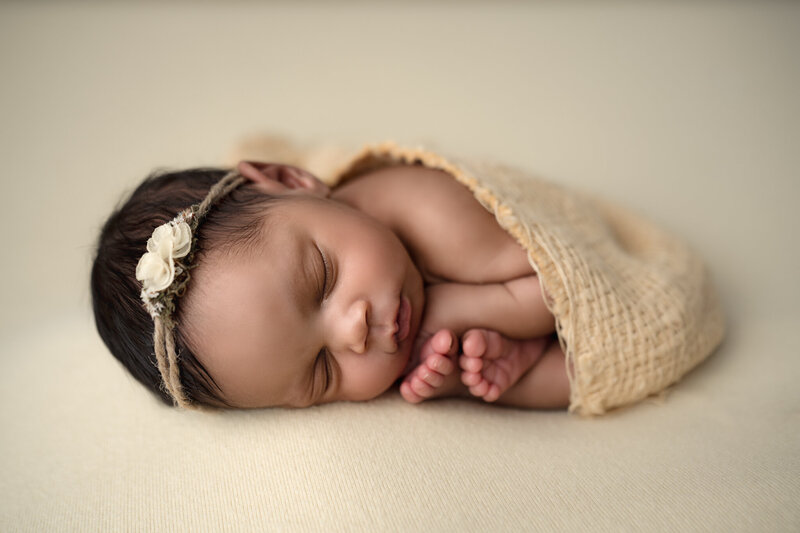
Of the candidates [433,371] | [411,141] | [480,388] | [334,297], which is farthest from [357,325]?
[411,141]

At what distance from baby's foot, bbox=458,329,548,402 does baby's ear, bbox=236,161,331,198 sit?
19.1 inches

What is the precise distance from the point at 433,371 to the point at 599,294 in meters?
0.38

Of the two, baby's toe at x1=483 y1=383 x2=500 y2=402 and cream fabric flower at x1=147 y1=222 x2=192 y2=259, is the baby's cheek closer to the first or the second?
baby's toe at x1=483 y1=383 x2=500 y2=402

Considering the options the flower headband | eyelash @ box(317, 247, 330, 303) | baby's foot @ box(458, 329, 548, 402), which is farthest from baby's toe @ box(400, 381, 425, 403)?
the flower headband

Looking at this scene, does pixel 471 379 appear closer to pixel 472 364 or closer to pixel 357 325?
pixel 472 364

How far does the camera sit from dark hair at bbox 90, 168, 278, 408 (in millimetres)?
1108

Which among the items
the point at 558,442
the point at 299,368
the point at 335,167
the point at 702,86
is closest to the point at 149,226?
the point at 299,368

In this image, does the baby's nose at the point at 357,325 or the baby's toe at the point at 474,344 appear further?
the baby's toe at the point at 474,344

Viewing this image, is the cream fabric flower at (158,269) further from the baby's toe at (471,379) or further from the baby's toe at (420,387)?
the baby's toe at (471,379)

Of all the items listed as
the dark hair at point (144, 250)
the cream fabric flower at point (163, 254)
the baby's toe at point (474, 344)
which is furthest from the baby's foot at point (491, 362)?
the cream fabric flower at point (163, 254)

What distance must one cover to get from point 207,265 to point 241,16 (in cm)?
163

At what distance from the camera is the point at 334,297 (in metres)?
1.13

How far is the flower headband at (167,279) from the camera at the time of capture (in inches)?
40.9

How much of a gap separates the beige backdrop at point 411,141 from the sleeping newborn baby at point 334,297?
3.0 inches
